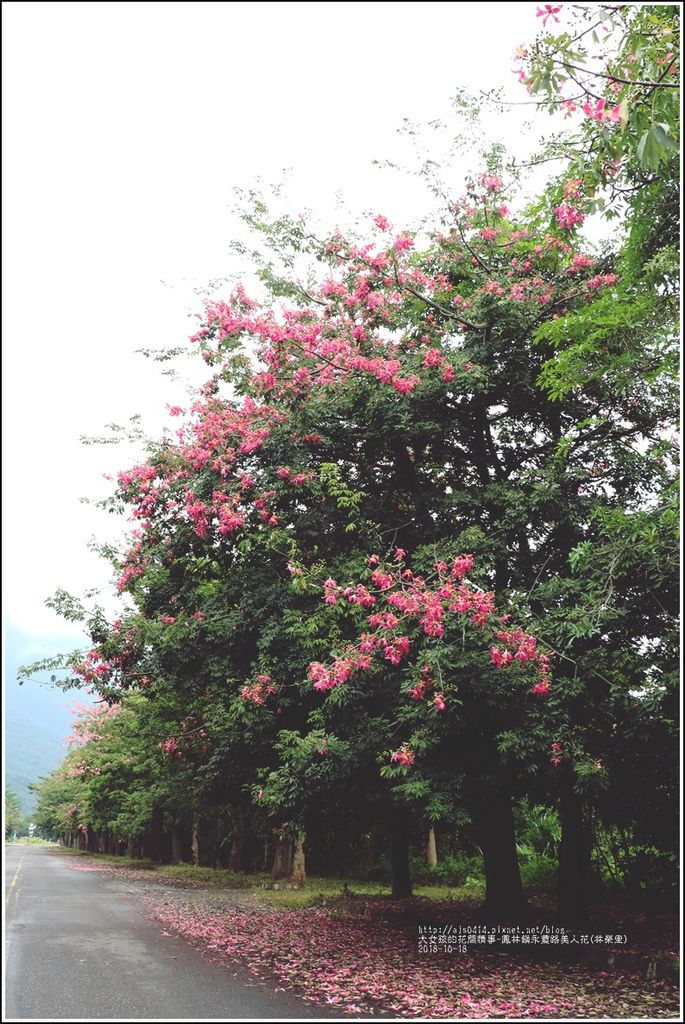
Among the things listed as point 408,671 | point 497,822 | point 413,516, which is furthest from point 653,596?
point 497,822

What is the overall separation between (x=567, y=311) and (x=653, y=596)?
4325 millimetres

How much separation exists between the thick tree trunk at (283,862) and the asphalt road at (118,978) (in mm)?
7008

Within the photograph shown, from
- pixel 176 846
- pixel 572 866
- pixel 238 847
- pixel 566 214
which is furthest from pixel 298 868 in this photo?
pixel 566 214

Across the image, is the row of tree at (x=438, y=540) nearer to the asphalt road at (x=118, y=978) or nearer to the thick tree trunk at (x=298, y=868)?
the asphalt road at (x=118, y=978)

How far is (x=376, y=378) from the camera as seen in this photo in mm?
10242

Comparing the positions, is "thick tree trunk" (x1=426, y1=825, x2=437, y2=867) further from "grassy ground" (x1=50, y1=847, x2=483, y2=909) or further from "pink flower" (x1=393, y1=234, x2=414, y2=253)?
"pink flower" (x1=393, y1=234, x2=414, y2=253)

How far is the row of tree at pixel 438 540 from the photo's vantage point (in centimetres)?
772

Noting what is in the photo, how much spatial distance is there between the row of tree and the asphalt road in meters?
1.98

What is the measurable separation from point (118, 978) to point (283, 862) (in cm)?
1356

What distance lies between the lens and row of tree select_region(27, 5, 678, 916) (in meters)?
7.72

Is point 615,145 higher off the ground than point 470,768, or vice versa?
point 615,145

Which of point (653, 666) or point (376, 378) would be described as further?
point (376, 378)

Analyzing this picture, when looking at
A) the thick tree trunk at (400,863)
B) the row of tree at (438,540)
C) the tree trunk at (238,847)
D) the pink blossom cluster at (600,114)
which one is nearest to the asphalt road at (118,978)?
the row of tree at (438,540)

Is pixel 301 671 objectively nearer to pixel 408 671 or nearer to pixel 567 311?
pixel 408 671
